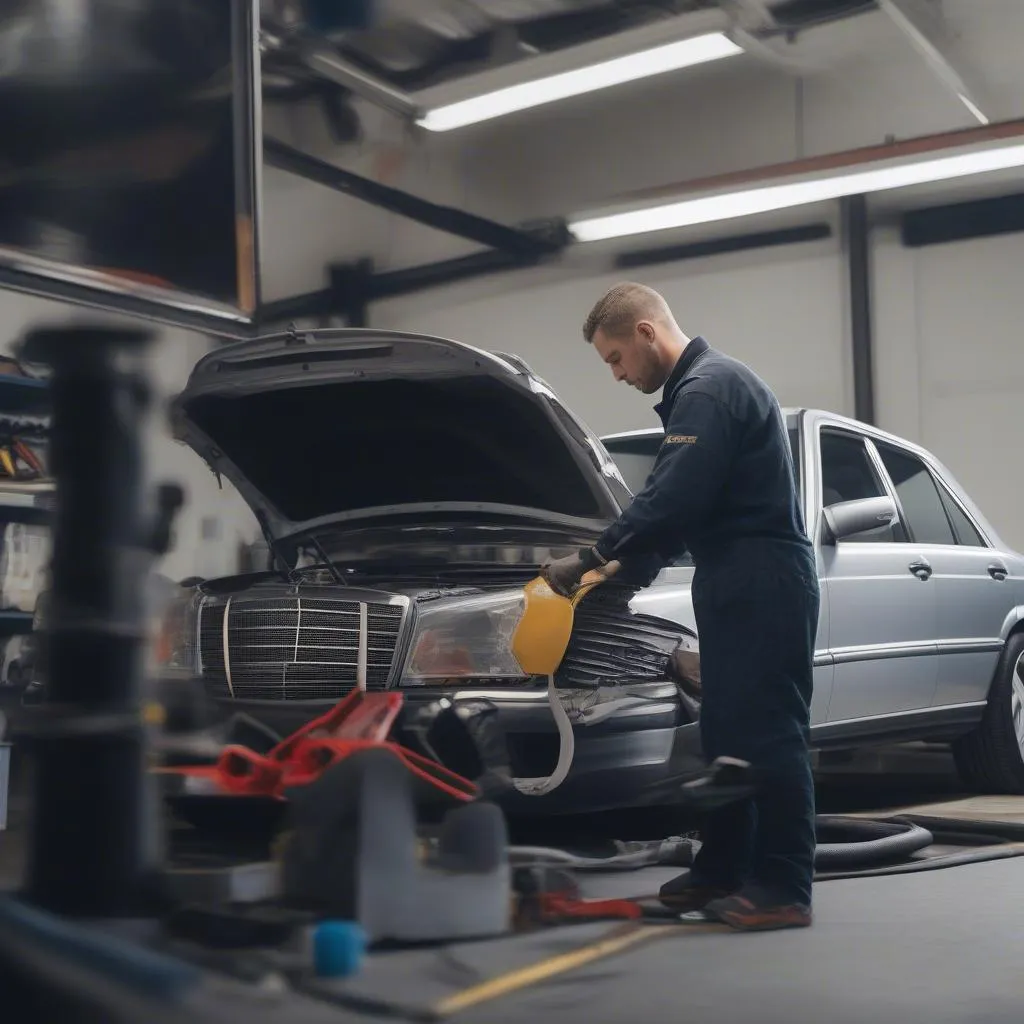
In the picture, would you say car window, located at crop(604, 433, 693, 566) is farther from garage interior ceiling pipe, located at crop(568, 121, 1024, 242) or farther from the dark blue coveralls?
garage interior ceiling pipe, located at crop(568, 121, 1024, 242)

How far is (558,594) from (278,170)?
15.8 ft

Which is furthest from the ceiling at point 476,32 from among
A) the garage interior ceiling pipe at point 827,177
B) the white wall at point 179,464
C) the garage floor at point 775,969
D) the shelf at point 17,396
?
the garage floor at point 775,969

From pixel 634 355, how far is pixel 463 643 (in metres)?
0.76

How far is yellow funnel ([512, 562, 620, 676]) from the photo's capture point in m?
2.78

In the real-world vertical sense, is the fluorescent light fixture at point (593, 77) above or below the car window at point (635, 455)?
above

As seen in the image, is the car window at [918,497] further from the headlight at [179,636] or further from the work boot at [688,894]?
the headlight at [179,636]

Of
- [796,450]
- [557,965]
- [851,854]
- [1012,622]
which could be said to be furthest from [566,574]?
[1012,622]

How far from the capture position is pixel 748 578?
2.53 metres

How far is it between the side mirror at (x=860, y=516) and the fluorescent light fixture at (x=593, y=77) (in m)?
2.76

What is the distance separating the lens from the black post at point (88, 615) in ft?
5.05

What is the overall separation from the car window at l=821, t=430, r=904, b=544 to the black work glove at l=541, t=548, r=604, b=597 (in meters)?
1.65

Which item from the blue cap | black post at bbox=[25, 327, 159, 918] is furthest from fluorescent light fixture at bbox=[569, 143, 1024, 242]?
black post at bbox=[25, 327, 159, 918]

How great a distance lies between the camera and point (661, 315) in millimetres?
2717

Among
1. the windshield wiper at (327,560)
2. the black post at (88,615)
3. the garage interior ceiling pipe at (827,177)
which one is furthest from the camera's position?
the garage interior ceiling pipe at (827,177)
